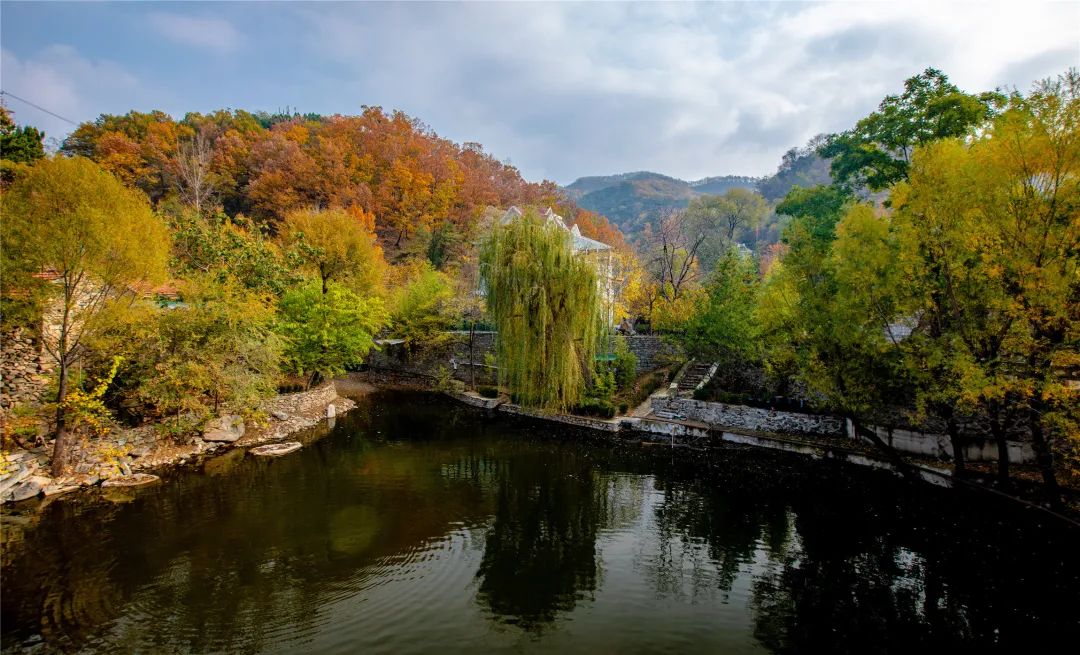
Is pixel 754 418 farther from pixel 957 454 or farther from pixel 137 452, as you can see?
pixel 137 452

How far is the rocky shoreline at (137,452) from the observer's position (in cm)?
1003

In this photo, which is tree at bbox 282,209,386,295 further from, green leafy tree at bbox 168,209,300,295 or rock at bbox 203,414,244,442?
→ rock at bbox 203,414,244,442

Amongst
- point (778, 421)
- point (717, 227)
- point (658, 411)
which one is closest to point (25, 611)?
point (658, 411)

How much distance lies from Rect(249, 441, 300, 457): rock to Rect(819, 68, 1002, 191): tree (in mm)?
22274

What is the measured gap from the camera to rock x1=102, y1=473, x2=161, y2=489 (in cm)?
1093

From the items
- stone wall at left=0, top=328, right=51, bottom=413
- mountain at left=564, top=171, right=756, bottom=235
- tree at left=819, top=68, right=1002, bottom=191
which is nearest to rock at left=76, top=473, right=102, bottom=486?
stone wall at left=0, top=328, right=51, bottom=413

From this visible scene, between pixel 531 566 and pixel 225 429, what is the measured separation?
38.0 feet

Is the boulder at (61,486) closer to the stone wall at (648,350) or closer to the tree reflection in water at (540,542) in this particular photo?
the tree reflection in water at (540,542)

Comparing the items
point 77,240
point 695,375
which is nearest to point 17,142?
point 77,240

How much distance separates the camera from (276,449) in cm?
1425

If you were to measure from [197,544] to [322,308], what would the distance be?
12.5 m

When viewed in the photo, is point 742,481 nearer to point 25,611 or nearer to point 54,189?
point 25,611

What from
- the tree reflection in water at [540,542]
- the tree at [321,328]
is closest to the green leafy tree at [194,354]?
the tree at [321,328]

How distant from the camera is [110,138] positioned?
37.0m
